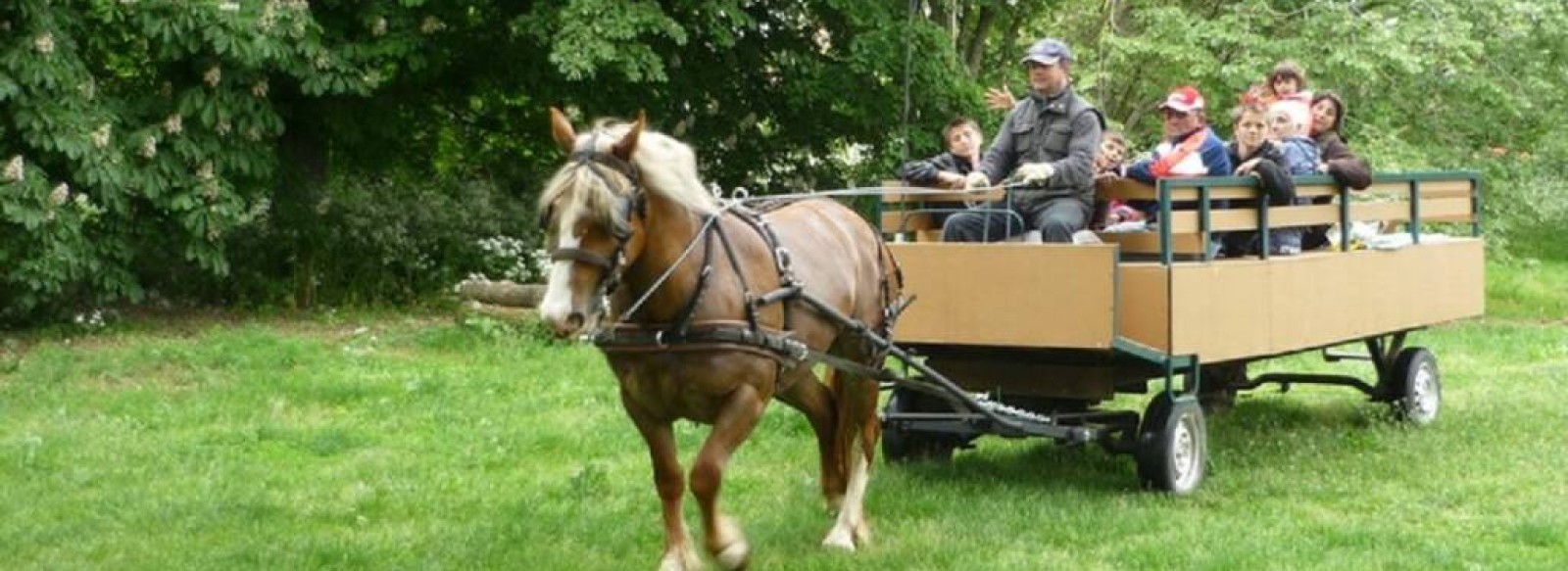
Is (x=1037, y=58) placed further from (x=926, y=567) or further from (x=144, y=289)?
(x=144, y=289)

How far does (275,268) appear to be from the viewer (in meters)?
16.3

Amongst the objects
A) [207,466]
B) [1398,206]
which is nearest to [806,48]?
Answer: [1398,206]

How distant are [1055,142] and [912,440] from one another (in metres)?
1.67

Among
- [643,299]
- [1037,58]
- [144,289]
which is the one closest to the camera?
[643,299]

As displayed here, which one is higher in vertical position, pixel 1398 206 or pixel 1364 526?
pixel 1398 206

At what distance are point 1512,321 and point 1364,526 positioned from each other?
10661 millimetres

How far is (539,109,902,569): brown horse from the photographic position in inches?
253

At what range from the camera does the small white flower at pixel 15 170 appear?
43.5 ft

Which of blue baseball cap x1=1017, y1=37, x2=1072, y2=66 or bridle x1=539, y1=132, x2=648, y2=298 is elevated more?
blue baseball cap x1=1017, y1=37, x2=1072, y2=66

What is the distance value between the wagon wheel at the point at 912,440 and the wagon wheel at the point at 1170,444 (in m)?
1.04

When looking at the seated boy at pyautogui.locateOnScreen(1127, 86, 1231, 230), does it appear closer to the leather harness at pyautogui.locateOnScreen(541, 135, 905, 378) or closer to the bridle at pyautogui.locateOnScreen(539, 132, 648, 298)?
the leather harness at pyautogui.locateOnScreen(541, 135, 905, 378)

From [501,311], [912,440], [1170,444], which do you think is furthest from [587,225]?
[501,311]

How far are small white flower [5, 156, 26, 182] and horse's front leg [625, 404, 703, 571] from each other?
770 cm

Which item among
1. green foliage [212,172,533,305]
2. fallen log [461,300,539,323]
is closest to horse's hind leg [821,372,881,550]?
fallen log [461,300,539,323]
